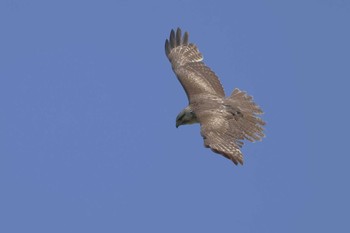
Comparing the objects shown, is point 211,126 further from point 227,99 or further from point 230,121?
point 227,99

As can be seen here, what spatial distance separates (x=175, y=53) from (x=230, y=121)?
428 cm

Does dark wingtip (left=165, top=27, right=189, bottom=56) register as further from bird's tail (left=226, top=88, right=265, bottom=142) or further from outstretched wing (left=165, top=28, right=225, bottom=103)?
bird's tail (left=226, top=88, right=265, bottom=142)

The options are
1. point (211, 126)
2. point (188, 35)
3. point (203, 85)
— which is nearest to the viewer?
point (211, 126)

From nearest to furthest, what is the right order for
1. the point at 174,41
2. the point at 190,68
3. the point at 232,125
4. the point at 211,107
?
the point at 232,125 < the point at 211,107 < the point at 190,68 < the point at 174,41

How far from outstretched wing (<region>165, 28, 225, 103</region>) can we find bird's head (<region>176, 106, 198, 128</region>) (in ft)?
2.52

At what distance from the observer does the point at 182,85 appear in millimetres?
22844

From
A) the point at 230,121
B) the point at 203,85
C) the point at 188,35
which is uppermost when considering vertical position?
the point at 188,35

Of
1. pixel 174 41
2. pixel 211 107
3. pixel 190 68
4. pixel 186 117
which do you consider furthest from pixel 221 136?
pixel 174 41

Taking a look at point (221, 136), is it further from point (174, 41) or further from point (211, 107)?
point (174, 41)

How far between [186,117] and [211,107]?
2.42ft

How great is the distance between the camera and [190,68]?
23.3m

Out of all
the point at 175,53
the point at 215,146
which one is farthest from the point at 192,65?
the point at 215,146

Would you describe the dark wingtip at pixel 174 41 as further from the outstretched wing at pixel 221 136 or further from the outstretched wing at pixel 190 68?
the outstretched wing at pixel 221 136

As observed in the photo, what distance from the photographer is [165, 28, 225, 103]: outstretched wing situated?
73.9 feet
